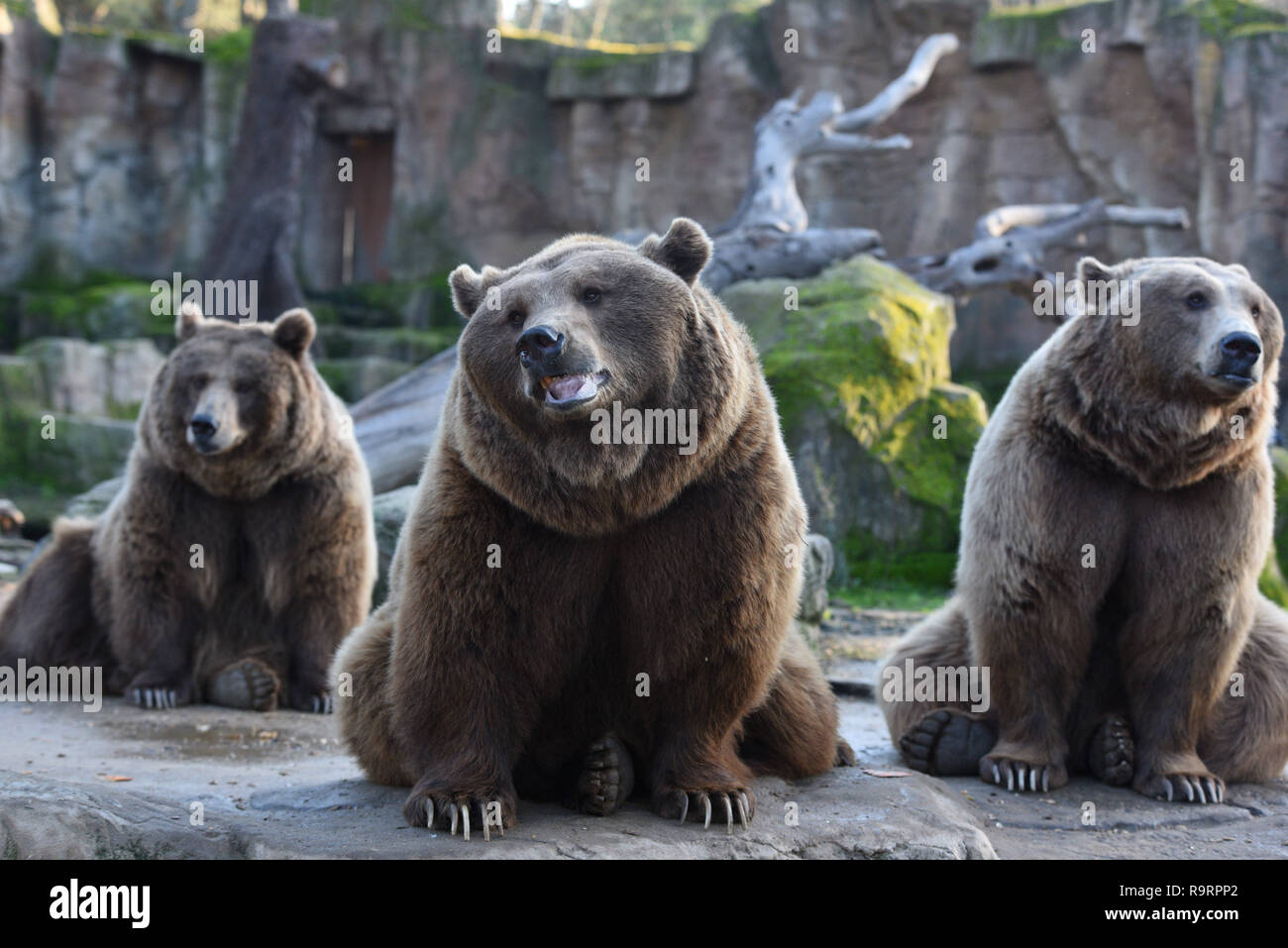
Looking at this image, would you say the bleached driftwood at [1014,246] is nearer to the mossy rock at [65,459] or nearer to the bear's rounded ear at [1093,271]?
the bear's rounded ear at [1093,271]

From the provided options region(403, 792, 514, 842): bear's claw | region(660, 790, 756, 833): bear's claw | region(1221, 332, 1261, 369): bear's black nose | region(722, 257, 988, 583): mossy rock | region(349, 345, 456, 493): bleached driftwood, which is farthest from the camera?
region(722, 257, 988, 583): mossy rock

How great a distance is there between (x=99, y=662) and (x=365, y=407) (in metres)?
3.76

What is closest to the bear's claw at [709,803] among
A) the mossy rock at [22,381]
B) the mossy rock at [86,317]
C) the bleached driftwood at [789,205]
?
the bleached driftwood at [789,205]

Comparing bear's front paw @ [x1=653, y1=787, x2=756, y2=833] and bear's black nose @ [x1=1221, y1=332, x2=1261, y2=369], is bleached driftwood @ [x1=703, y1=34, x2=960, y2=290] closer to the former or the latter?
bear's black nose @ [x1=1221, y1=332, x2=1261, y2=369]

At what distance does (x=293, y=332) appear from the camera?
6844 mm

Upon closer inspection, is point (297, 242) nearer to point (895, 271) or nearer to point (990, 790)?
point (895, 271)

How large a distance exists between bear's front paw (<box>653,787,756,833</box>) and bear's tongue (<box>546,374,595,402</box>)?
3.73 feet

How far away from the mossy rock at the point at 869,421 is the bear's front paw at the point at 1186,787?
5.93m

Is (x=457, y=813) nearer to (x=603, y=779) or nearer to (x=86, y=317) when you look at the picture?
(x=603, y=779)

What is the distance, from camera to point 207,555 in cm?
663

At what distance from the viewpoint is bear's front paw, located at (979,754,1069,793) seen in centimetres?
464

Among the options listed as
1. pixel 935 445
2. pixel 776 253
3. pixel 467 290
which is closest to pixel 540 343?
pixel 467 290

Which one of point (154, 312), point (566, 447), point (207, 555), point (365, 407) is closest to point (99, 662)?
point (207, 555)

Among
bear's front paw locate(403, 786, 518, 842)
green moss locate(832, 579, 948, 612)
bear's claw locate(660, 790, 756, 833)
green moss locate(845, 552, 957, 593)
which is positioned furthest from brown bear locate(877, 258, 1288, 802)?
green moss locate(845, 552, 957, 593)
